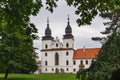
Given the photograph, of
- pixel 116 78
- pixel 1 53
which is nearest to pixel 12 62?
pixel 1 53

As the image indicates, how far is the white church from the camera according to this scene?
119 metres

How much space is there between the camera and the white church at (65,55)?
118875 mm

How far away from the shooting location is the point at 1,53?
50.4 m

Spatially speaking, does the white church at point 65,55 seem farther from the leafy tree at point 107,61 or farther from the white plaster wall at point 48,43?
the leafy tree at point 107,61

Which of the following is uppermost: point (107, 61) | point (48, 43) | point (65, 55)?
point (48, 43)

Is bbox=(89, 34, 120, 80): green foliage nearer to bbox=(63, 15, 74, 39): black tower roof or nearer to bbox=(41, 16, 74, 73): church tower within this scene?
bbox=(63, 15, 74, 39): black tower roof

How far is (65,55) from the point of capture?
120 m

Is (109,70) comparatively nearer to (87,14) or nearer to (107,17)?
(87,14)

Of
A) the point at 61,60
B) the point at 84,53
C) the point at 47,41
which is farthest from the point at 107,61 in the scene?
the point at 47,41

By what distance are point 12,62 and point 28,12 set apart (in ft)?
133

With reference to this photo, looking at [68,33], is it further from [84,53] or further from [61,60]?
[61,60]

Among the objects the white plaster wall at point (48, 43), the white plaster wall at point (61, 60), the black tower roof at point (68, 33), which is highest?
the black tower roof at point (68, 33)

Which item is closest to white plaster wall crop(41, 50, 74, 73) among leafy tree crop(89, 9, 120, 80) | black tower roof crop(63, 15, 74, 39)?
black tower roof crop(63, 15, 74, 39)

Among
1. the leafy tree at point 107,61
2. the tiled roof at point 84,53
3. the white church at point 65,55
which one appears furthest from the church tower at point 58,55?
the leafy tree at point 107,61
